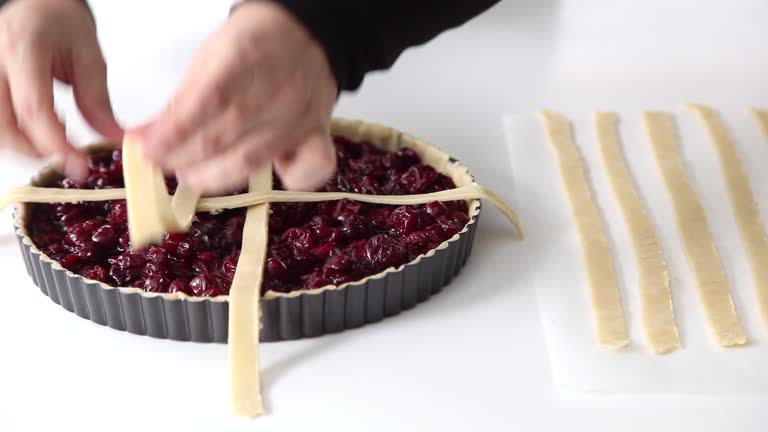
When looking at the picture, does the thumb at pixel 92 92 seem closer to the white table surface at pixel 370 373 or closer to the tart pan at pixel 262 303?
the tart pan at pixel 262 303

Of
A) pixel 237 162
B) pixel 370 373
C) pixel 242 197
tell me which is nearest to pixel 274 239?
pixel 242 197

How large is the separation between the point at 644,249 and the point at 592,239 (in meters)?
0.11

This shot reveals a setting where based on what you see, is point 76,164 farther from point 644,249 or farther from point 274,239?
point 644,249

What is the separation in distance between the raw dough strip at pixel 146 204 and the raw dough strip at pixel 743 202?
3.81 feet

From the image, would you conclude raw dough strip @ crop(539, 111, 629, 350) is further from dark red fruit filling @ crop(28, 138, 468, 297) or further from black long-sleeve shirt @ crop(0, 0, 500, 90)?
black long-sleeve shirt @ crop(0, 0, 500, 90)

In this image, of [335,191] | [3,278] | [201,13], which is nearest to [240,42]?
[335,191]

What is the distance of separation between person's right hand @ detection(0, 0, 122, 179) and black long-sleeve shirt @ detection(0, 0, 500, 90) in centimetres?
11

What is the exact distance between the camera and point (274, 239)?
6.10 ft

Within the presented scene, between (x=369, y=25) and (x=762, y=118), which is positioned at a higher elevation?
(x=369, y=25)

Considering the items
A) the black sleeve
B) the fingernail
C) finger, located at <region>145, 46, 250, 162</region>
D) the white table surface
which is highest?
the black sleeve

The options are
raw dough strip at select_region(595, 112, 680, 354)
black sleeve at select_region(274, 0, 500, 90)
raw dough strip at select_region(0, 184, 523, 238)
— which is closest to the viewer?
black sleeve at select_region(274, 0, 500, 90)

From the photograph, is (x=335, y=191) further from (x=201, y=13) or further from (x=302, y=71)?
(x=201, y=13)

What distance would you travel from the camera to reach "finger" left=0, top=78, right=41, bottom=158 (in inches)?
61.6

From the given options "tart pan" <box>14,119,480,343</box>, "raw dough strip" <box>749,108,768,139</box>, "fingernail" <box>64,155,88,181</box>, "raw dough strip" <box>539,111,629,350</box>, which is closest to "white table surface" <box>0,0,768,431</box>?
"tart pan" <box>14,119,480,343</box>
